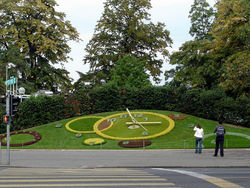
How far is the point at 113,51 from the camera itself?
165ft

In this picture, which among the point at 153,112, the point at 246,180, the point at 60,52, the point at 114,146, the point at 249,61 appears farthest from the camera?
the point at 60,52

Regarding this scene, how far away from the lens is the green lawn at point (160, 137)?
25.5 metres

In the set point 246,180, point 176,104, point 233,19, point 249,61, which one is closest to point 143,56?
point 176,104

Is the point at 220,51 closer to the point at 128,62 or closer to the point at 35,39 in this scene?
the point at 128,62

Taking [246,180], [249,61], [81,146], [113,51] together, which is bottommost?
[81,146]

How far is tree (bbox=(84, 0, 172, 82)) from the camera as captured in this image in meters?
49.8

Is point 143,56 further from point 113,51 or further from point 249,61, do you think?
point 249,61

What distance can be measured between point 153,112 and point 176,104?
3.01 metres

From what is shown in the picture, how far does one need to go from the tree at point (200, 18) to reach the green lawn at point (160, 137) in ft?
60.6

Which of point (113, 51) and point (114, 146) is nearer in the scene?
point (114, 146)

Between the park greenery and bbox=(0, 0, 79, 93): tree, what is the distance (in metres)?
0.13

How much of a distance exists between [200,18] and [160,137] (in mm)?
25255

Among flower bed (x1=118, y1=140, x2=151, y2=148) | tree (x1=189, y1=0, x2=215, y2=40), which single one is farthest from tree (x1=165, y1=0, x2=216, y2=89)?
flower bed (x1=118, y1=140, x2=151, y2=148)

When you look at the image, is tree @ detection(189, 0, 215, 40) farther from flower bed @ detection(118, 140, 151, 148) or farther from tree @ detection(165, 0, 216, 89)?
flower bed @ detection(118, 140, 151, 148)
